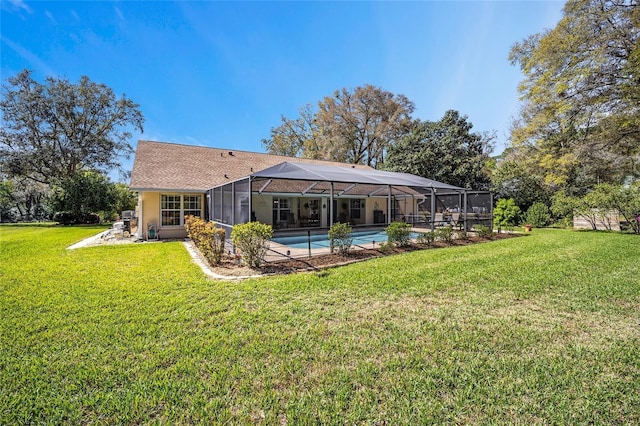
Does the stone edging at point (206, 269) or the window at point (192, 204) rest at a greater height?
the window at point (192, 204)

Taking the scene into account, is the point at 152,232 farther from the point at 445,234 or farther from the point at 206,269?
the point at 445,234

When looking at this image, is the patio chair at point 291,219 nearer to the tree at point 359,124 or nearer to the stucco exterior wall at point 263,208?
the stucco exterior wall at point 263,208

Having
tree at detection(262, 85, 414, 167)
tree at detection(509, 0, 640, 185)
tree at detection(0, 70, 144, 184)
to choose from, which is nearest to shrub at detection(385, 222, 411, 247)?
tree at detection(509, 0, 640, 185)

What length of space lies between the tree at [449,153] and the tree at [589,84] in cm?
422

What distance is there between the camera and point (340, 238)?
28.4 feet

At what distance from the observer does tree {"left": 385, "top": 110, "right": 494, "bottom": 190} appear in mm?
23297

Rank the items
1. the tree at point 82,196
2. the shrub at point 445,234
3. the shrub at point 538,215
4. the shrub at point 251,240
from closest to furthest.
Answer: the shrub at point 251,240
the shrub at point 445,234
the shrub at point 538,215
the tree at point 82,196

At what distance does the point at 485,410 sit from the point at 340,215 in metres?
16.6

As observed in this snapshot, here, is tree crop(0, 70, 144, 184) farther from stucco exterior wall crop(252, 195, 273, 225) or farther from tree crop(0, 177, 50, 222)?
stucco exterior wall crop(252, 195, 273, 225)

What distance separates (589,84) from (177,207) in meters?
22.4

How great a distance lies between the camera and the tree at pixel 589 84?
13.6 metres

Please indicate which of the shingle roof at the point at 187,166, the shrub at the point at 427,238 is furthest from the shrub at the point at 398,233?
the shingle roof at the point at 187,166

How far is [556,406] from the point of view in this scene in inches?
93.0

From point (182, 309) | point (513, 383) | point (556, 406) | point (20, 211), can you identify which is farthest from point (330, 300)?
point (20, 211)
